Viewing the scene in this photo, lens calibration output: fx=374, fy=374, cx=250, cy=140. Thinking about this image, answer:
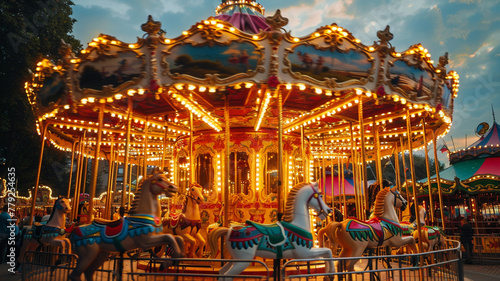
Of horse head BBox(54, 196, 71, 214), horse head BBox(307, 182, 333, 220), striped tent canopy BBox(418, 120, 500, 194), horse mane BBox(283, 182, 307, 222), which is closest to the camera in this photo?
horse mane BBox(283, 182, 307, 222)

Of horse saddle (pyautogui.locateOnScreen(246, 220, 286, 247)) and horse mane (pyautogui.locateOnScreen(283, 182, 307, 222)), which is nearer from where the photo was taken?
horse saddle (pyautogui.locateOnScreen(246, 220, 286, 247))

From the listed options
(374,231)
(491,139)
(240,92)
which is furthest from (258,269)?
(491,139)

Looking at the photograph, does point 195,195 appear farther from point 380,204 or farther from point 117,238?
point 380,204

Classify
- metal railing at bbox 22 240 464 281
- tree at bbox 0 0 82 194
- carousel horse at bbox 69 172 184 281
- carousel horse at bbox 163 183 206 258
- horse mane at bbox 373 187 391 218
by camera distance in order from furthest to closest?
tree at bbox 0 0 82 194
carousel horse at bbox 163 183 206 258
horse mane at bbox 373 187 391 218
carousel horse at bbox 69 172 184 281
metal railing at bbox 22 240 464 281

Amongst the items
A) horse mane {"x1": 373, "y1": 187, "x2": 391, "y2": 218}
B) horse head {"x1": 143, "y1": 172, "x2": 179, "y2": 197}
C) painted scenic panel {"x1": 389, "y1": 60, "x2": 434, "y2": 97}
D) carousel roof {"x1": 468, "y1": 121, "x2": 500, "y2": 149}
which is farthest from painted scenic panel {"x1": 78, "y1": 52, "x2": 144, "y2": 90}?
carousel roof {"x1": 468, "y1": 121, "x2": 500, "y2": 149}

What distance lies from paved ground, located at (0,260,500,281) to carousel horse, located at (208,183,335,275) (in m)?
5.11

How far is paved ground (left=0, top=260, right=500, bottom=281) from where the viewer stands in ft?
30.2

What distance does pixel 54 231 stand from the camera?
863cm

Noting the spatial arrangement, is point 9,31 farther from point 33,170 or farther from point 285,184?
point 285,184

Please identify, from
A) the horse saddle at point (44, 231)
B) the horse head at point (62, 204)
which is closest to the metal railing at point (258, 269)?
the horse saddle at point (44, 231)

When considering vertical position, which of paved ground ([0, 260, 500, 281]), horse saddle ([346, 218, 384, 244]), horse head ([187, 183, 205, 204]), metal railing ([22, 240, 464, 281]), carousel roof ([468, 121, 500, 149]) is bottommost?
paved ground ([0, 260, 500, 281])

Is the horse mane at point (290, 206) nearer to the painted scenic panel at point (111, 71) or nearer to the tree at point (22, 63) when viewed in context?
the painted scenic panel at point (111, 71)

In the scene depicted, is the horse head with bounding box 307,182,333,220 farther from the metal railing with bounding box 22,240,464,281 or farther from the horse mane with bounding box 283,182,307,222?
the metal railing with bounding box 22,240,464,281

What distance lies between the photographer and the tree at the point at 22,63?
16719 mm
